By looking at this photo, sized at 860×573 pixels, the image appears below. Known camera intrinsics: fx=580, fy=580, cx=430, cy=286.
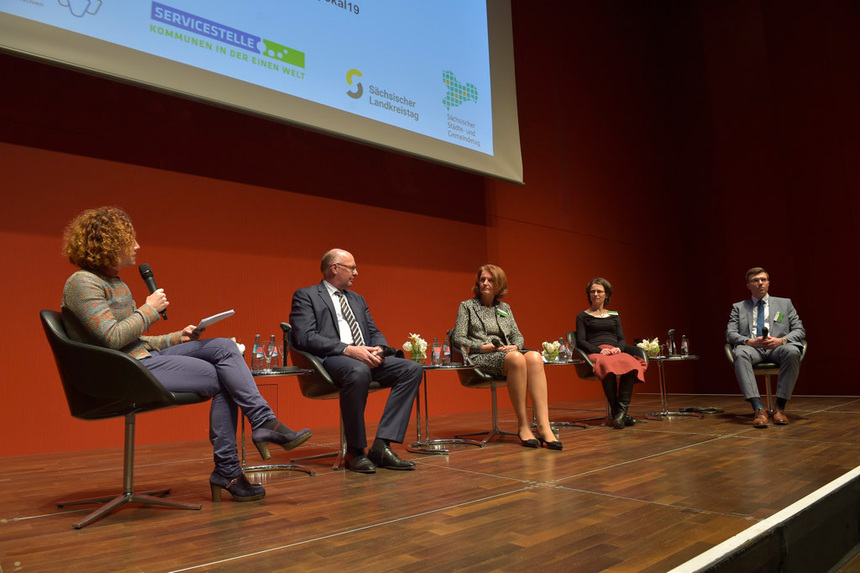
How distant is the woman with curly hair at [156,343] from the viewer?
1844 mm

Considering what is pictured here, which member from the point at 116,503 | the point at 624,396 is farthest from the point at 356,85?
the point at 116,503

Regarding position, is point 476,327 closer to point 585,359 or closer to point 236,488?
point 585,359

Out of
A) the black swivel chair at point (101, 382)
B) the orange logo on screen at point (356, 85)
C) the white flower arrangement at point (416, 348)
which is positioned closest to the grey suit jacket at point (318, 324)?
the white flower arrangement at point (416, 348)

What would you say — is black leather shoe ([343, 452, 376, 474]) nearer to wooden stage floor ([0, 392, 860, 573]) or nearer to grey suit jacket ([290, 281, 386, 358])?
wooden stage floor ([0, 392, 860, 573])

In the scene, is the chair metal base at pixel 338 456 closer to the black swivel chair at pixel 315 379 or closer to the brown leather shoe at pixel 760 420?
the black swivel chair at pixel 315 379

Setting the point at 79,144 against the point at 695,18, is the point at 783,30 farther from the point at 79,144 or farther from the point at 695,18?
the point at 79,144

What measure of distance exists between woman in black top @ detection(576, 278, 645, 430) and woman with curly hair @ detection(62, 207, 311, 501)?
2510 mm

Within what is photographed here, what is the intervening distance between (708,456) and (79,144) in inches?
156

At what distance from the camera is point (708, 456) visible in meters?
2.67

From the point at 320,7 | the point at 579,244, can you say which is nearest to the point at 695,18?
the point at 579,244

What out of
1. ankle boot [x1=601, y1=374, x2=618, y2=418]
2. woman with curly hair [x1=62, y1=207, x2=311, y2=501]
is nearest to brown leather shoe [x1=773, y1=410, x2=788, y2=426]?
ankle boot [x1=601, y1=374, x2=618, y2=418]

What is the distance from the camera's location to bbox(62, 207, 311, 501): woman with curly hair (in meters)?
1.84

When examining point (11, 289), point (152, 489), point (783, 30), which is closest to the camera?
point (152, 489)

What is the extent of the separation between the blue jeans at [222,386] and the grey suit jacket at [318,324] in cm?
71
